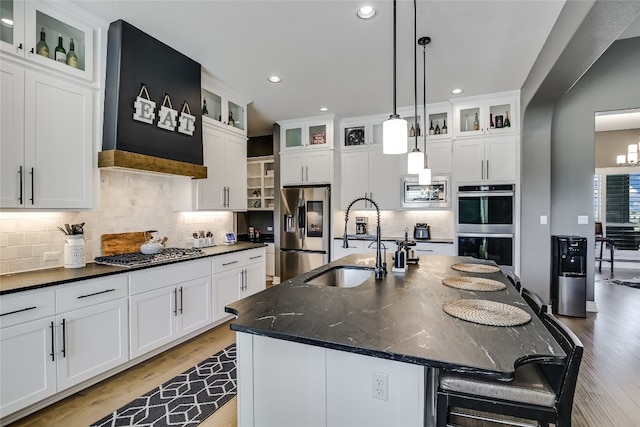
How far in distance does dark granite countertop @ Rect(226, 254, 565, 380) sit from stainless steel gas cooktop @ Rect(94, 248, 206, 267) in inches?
58.1

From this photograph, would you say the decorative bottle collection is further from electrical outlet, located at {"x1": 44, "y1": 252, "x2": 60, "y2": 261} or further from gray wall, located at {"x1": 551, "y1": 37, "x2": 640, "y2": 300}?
gray wall, located at {"x1": 551, "y1": 37, "x2": 640, "y2": 300}

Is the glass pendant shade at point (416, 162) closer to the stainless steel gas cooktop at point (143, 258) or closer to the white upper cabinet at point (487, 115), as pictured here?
the stainless steel gas cooktop at point (143, 258)

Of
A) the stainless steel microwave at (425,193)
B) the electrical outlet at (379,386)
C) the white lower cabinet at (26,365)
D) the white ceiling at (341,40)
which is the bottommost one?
the white lower cabinet at (26,365)

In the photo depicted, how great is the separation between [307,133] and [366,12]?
2958 mm

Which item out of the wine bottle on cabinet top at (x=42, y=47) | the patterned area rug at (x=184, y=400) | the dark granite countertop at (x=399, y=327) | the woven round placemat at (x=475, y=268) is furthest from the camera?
the woven round placemat at (x=475, y=268)

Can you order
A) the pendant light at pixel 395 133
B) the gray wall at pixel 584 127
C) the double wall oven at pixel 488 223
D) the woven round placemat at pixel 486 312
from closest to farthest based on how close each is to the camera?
1. the woven round placemat at pixel 486 312
2. the pendant light at pixel 395 133
3. the gray wall at pixel 584 127
4. the double wall oven at pixel 488 223

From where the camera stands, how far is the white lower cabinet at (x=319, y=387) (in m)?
1.18

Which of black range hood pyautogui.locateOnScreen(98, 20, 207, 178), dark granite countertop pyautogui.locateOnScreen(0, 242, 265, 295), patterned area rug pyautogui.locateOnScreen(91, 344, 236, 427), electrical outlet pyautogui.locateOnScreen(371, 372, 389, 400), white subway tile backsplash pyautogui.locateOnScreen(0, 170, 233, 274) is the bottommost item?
patterned area rug pyautogui.locateOnScreen(91, 344, 236, 427)

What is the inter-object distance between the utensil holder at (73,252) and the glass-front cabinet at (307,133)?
3.49m

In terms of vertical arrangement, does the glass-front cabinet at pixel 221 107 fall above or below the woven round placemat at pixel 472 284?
above

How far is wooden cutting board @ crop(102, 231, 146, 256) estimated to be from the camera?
2.92m

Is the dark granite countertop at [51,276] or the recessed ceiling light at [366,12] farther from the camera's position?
the recessed ceiling light at [366,12]

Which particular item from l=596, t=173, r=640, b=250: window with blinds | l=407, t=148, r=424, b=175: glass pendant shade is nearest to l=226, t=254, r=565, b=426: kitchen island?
l=407, t=148, r=424, b=175: glass pendant shade

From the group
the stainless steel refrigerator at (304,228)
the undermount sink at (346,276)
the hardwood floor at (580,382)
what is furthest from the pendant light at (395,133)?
the stainless steel refrigerator at (304,228)
